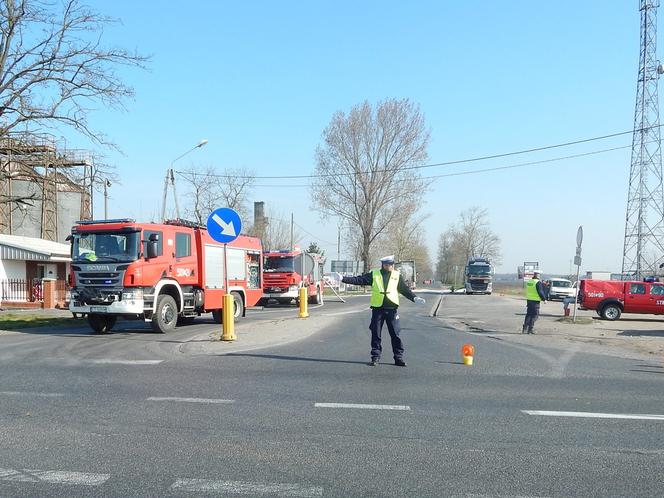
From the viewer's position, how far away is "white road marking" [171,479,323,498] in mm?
4212

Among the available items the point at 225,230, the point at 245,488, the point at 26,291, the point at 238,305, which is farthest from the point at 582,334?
the point at 26,291

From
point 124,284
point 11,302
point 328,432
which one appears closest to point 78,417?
point 328,432

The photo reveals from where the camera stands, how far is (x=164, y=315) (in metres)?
15.5

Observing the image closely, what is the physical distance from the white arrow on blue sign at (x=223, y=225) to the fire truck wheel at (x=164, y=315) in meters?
3.60

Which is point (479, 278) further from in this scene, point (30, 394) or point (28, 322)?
point (30, 394)

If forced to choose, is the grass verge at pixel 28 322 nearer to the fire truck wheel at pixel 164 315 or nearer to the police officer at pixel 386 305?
the fire truck wheel at pixel 164 315

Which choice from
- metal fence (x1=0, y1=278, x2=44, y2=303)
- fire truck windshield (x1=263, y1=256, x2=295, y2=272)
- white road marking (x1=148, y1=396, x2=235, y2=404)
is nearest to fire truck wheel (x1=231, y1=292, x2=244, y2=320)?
fire truck windshield (x1=263, y1=256, x2=295, y2=272)

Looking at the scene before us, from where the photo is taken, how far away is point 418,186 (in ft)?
171

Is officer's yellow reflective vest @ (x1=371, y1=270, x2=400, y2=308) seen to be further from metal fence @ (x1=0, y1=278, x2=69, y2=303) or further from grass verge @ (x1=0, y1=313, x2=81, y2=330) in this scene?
metal fence @ (x1=0, y1=278, x2=69, y2=303)

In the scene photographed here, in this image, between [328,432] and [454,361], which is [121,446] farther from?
[454,361]

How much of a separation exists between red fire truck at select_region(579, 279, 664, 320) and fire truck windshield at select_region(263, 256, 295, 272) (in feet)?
48.0

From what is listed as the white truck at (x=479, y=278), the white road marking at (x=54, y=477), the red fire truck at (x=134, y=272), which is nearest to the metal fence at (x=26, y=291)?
the red fire truck at (x=134, y=272)

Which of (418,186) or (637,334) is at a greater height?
(418,186)

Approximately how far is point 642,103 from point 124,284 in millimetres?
47972
